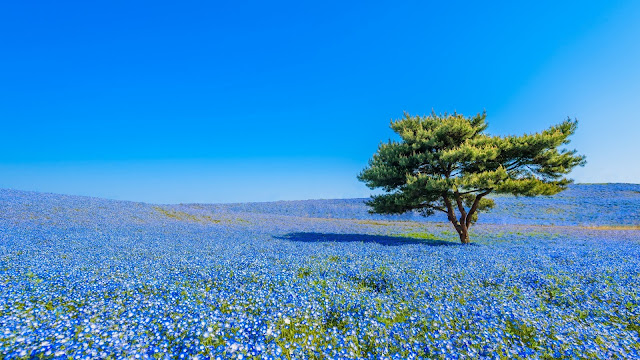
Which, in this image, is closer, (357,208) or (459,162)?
(459,162)

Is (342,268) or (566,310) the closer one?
(566,310)

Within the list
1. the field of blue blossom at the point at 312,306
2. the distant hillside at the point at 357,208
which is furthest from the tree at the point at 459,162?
the distant hillside at the point at 357,208

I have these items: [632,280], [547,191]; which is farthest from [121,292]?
[547,191]

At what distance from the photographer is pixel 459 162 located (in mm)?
17125

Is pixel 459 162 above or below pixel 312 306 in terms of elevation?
above

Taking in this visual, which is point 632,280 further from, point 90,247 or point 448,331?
point 90,247

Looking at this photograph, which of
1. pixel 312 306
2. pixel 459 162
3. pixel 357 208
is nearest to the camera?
pixel 312 306

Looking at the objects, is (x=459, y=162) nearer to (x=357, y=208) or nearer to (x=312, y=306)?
(x=312, y=306)

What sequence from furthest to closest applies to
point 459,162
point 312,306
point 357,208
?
1. point 357,208
2. point 459,162
3. point 312,306

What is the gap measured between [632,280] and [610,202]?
186 feet

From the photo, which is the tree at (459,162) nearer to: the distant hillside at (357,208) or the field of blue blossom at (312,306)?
the field of blue blossom at (312,306)

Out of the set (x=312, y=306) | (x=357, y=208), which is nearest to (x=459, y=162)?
(x=312, y=306)

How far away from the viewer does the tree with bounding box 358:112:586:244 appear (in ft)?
52.2

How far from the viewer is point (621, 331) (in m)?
4.98
